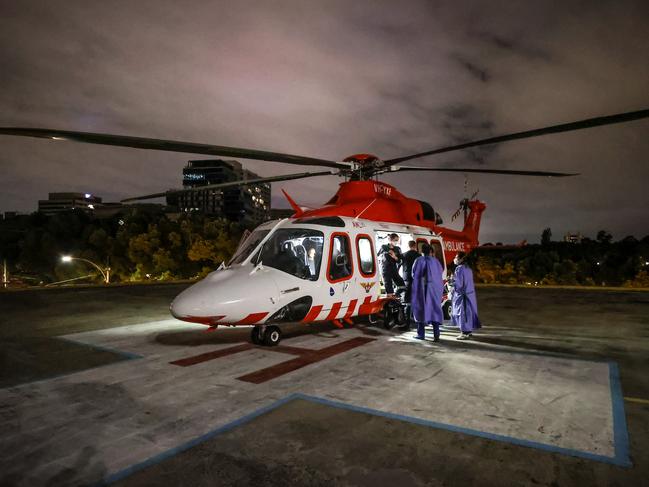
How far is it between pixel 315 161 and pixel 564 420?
5684mm

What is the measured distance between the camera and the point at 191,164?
15900 centimetres

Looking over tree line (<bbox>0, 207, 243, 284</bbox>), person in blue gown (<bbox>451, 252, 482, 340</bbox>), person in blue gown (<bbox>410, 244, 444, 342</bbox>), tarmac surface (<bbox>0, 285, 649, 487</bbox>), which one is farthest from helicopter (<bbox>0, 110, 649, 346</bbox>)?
tree line (<bbox>0, 207, 243, 284</bbox>)

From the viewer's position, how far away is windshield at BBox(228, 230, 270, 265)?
701cm

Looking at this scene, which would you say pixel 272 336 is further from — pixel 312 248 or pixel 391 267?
pixel 391 267

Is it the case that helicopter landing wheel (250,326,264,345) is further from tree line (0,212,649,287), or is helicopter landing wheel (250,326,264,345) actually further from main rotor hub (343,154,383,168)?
tree line (0,212,649,287)

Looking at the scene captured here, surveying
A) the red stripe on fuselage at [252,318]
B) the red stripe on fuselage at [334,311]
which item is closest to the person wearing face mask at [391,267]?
the red stripe on fuselage at [334,311]

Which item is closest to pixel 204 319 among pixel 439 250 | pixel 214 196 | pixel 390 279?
pixel 390 279

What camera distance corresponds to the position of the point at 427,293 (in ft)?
23.6

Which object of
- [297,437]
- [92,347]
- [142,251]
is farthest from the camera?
[142,251]

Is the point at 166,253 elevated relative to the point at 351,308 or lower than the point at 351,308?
elevated

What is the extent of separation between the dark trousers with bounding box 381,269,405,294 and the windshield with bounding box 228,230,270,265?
2.83 m

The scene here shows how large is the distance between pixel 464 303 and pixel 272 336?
3.69 m

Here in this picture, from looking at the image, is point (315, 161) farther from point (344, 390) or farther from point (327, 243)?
point (344, 390)

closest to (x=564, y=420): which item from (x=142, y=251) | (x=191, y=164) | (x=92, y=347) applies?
(x=92, y=347)
